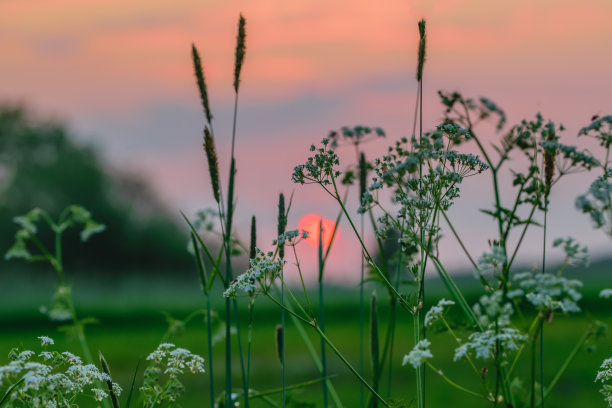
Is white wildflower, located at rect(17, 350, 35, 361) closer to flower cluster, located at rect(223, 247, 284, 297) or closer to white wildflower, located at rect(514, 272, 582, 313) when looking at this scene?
flower cluster, located at rect(223, 247, 284, 297)

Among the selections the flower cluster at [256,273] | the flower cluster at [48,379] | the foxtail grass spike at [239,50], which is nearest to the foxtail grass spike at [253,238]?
the flower cluster at [256,273]

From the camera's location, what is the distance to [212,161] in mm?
3871

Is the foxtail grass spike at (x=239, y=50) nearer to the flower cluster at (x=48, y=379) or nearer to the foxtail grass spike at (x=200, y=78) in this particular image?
the foxtail grass spike at (x=200, y=78)

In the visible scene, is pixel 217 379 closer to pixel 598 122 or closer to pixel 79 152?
pixel 598 122

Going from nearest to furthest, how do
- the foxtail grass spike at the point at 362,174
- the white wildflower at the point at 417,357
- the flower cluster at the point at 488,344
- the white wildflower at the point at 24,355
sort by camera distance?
the white wildflower at the point at 417,357, the flower cluster at the point at 488,344, the white wildflower at the point at 24,355, the foxtail grass spike at the point at 362,174

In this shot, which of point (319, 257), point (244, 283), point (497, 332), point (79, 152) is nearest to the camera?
point (497, 332)

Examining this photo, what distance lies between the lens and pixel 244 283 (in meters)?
3.46

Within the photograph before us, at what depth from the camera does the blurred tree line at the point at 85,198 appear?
71.8 m

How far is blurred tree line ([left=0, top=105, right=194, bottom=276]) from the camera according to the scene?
2825 inches

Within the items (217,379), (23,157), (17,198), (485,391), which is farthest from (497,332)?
(23,157)

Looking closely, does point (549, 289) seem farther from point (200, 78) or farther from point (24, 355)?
point (24, 355)

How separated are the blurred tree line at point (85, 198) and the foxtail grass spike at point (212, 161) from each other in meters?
68.6

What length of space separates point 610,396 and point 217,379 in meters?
18.6

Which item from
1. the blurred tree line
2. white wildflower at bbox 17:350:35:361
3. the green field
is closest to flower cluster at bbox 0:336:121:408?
white wildflower at bbox 17:350:35:361
